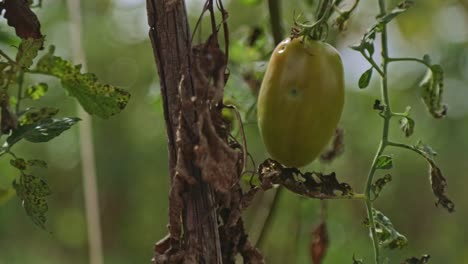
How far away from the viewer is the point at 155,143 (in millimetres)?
3967

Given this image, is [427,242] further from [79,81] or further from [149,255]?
[79,81]

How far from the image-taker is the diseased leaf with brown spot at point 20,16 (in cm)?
65

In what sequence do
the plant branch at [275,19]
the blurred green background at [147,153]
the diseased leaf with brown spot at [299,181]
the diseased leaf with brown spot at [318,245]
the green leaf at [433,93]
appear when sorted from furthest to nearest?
the blurred green background at [147,153] → the plant branch at [275,19] → the diseased leaf with brown spot at [318,245] → the green leaf at [433,93] → the diseased leaf with brown spot at [299,181]

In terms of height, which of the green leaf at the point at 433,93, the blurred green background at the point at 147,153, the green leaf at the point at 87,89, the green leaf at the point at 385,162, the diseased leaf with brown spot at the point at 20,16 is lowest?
the blurred green background at the point at 147,153

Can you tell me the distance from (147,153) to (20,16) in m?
3.38

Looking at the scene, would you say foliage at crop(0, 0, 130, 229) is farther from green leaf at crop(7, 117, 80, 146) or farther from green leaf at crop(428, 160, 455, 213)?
green leaf at crop(428, 160, 455, 213)

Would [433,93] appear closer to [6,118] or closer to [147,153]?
[6,118]

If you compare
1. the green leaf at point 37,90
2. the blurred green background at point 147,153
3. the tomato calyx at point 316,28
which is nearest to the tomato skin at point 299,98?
the tomato calyx at point 316,28

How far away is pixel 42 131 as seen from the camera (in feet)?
2.24

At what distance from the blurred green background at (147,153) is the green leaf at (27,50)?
91.2 inches

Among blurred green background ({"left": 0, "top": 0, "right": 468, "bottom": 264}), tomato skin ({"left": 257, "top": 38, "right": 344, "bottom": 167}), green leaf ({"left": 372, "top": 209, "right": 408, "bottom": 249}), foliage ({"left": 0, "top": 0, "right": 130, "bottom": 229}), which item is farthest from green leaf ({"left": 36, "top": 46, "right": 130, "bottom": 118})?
blurred green background ({"left": 0, "top": 0, "right": 468, "bottom": 264})

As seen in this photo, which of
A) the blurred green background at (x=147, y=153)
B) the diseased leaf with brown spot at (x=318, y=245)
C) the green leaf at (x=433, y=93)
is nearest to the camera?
the green leaf at (x=433, y=93)

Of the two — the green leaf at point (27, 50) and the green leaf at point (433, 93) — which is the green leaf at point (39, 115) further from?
the green leaf at point (433, 93)

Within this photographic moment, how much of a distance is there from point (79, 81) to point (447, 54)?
10.1 ft
